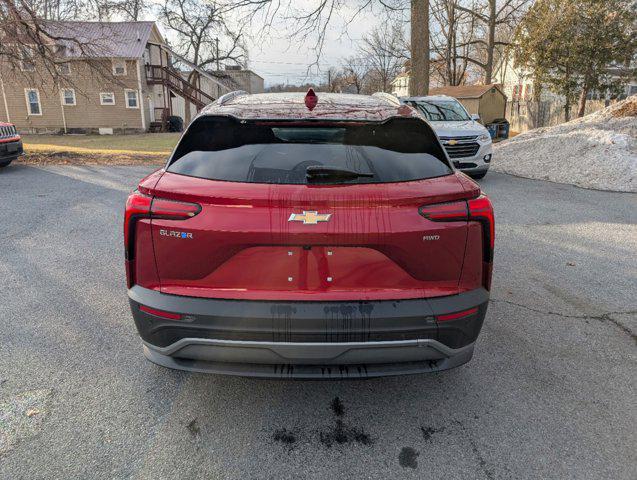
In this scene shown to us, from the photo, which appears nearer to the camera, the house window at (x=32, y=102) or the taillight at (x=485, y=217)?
the taillight at (x=485, y=217)

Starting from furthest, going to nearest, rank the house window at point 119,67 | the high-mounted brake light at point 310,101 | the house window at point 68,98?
the house window at point 119,67 < the house window at point 68,98 < the high-mounted brake light at point 310,101

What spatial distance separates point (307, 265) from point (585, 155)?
12.2 m

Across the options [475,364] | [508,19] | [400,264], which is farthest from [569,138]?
[508,19]

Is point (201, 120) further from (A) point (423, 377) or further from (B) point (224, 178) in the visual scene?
(A) point (423, 377)

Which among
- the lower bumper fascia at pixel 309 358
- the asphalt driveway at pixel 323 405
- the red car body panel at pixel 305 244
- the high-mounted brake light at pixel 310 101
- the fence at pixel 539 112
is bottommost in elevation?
the asphalt driveway at pixel 323 405

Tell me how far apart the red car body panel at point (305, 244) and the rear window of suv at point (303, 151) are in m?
→ 0.11

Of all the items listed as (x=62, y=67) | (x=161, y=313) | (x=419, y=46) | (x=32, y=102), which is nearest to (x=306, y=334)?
(x=161, y=313)

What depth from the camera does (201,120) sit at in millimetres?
2793

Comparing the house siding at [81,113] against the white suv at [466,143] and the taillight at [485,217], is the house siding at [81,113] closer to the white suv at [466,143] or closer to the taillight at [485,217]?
the white suv at [466,143]

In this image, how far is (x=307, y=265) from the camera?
2340 millimetres

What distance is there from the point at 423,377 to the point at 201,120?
7.41 feet

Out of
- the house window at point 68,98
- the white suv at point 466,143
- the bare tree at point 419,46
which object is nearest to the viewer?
the white suv at point 466,143

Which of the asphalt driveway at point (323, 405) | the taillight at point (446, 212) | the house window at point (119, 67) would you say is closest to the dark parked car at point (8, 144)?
the asphalt driveway at point (323, 405)

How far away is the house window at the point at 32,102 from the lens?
30.4 meters
